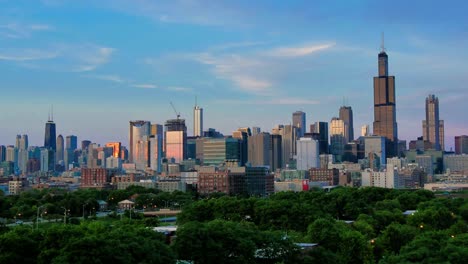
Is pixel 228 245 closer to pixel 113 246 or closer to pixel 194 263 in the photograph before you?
pixel 194 263

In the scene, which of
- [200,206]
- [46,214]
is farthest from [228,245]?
[46,214]

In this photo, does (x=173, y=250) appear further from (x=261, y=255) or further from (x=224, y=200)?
(x=224, y=200)

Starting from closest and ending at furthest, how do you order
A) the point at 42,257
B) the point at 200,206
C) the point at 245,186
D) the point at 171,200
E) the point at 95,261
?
the point at 95,261
the point at 42,257
the point at 200,206
the point at 171,200
the point at 245,186

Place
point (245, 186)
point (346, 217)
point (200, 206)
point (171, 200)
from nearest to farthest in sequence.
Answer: point (200, 206), point (346, 217), point (171, 200), point (245, 186)

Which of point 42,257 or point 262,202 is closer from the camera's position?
point 42,257

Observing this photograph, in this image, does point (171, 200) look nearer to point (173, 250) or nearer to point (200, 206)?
point (200, 206)

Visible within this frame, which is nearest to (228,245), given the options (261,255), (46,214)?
(261,255)

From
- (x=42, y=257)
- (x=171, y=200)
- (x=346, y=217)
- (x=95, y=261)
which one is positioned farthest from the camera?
(x=171, y=200)

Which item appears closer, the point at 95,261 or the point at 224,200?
the point at 95,261

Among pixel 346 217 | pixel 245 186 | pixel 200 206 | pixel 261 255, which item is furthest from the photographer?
pixel 245 186
